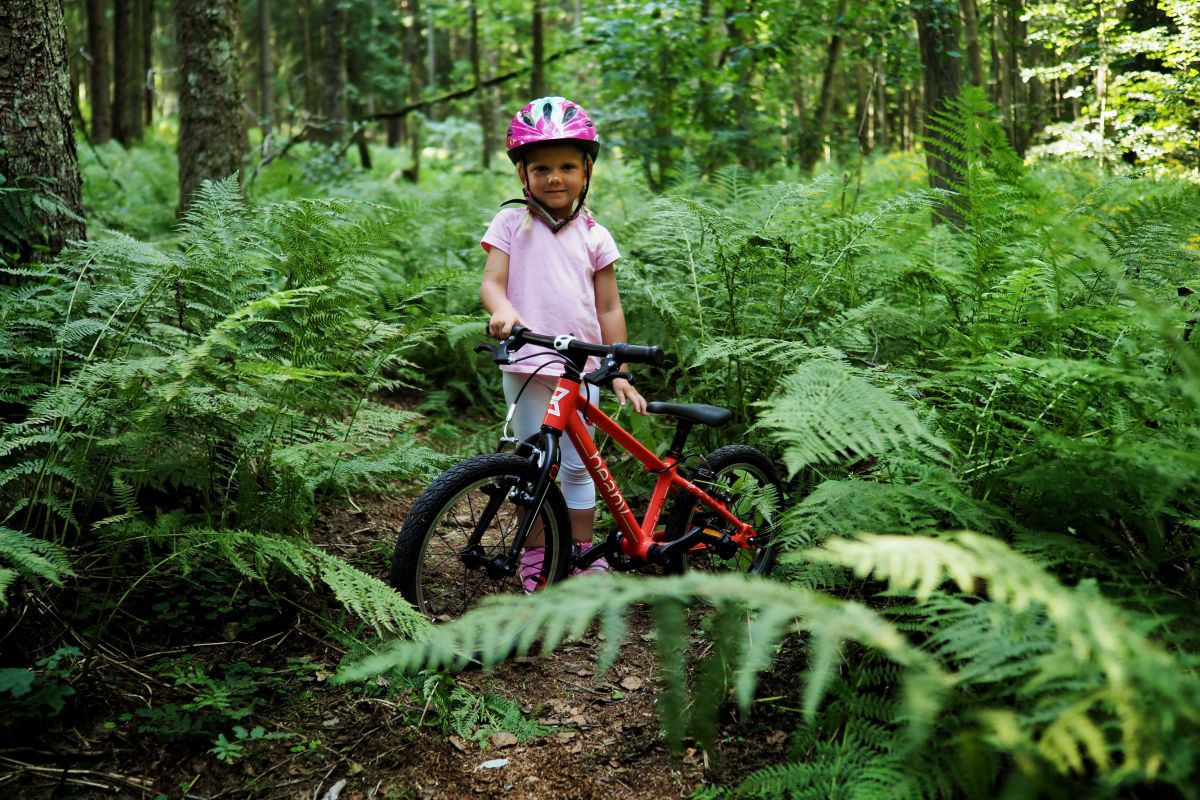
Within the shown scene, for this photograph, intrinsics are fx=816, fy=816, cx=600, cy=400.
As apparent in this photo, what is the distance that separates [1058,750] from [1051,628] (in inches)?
16.2

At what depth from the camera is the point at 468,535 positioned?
3.32 meters

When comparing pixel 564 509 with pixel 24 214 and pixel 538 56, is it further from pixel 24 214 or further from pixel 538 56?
pixel 538 56

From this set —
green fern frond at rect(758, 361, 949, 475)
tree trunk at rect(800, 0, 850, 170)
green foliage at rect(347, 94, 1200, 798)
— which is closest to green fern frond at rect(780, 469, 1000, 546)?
green foliage at rect(347, 94, 1200, 798)

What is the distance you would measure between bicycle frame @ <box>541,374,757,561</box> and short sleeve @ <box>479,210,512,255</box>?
700 mm

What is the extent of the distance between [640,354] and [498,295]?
0.83m

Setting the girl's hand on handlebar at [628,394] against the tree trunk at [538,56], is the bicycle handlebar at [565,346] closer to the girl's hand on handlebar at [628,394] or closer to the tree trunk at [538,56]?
the girl's hand on handlebar at [628,394]

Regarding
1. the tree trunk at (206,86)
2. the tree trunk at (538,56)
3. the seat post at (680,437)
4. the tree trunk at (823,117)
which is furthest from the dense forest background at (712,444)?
the tree trunk at (823,117)

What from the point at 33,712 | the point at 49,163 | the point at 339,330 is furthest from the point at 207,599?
the point at 49,163

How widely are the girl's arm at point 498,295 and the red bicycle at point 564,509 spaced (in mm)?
80

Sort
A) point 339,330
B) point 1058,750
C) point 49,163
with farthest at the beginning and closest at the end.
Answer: point 49,163, point 339,330, point 1058,750

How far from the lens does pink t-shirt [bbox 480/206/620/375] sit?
3.63 m

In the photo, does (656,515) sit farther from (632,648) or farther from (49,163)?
(49,163)

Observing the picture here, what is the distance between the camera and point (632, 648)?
3.36 meters

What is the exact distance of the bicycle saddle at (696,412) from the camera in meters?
3.34
